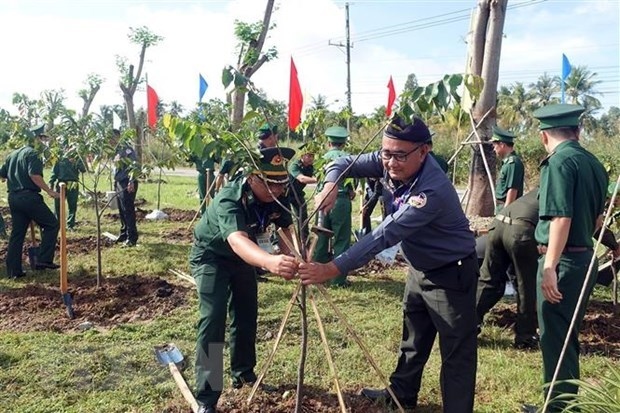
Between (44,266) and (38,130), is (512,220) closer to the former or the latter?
(38,130)

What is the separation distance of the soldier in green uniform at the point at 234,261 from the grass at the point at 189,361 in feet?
1.25

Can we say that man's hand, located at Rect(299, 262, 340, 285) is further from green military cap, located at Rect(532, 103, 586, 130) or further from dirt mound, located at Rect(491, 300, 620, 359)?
dirt mound, located at Rect(491, 300, 620, 359)

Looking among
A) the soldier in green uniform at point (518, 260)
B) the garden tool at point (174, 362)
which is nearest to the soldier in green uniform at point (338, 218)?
the soldier in green uniform at point (518, 260)

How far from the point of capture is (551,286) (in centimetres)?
299

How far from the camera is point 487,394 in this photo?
3.72m

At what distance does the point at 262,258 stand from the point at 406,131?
3.21ft

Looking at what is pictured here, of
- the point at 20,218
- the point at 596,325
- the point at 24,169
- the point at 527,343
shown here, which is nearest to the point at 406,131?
the point at 527,343

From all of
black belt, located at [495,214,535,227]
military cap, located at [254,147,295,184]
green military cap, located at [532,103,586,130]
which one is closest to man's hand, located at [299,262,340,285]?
military cap, located at [254,147,295,184]

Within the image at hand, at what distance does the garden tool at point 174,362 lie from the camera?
3.53 metres

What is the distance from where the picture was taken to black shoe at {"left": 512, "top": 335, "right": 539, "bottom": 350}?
454 cm

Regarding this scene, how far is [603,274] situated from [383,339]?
2.28m

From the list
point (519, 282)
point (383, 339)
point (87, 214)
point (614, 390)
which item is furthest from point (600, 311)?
point (87, 214)

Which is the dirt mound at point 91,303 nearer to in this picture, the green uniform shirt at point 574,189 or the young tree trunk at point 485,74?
the green uniform shirt at point 574,189

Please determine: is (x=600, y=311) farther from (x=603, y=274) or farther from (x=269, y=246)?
(x=269, y=246)
